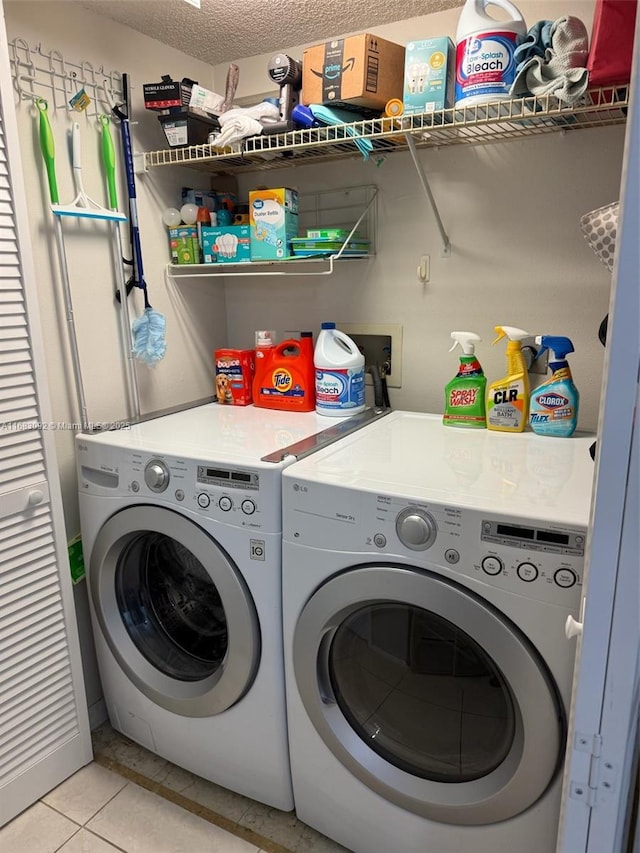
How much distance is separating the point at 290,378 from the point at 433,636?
3.22 ft

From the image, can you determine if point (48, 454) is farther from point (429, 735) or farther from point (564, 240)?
point (564, 240)

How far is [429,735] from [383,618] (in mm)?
303

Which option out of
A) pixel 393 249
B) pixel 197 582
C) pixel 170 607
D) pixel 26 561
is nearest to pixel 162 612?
pixel 170 607

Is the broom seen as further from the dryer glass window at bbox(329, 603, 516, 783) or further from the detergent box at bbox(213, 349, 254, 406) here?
the dryer glass window at bbox(329, 603, 516, 783)

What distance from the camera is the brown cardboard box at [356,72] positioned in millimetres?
A: 1563

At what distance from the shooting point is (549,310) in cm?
175

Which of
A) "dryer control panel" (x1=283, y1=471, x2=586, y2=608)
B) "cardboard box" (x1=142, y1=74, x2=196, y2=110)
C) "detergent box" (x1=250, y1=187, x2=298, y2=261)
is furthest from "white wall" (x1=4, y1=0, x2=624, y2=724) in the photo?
"dryer control panel" (x1=283, y1=471, x2=586, y2=608)

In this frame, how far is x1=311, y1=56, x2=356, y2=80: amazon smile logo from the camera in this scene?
5.16 ft

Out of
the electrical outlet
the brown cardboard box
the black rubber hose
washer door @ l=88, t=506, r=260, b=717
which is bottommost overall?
washer door @ l=88, t=506, r=260, b=717

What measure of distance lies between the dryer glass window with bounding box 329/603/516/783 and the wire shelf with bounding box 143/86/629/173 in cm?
119

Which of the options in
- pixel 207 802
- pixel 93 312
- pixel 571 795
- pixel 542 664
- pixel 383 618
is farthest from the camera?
pixel 93 312

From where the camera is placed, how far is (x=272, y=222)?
6.24 ft

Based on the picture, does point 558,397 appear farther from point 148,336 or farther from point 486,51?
point 148,336

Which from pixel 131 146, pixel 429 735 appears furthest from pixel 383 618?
pixel 131 146
